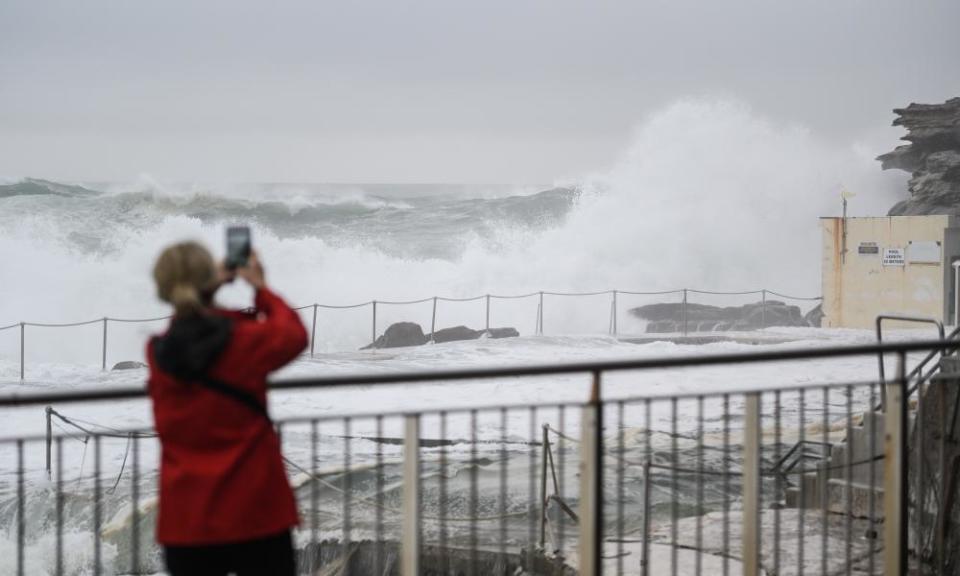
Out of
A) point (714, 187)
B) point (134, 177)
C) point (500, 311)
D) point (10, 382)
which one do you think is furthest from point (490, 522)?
point (134, 177)

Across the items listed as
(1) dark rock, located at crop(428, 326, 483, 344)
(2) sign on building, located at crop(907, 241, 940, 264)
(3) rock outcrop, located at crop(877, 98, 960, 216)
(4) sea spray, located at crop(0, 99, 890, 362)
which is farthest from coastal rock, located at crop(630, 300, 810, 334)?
(2) sign on building, located at crop(907, 241, 940, 264)

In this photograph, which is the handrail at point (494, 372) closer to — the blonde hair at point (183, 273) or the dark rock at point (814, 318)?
the blonde hair at point (183, 273)

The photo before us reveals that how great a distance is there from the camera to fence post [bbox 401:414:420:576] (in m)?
2.61

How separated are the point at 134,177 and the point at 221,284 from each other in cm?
5203

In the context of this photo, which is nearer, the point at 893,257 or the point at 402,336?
the point at 893,257

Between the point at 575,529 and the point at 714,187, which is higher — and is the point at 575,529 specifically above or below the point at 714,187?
below

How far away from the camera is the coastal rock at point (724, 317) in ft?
103

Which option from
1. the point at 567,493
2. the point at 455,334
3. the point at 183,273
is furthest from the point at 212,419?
the point at 455,334

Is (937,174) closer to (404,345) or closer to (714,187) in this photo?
(404,345)

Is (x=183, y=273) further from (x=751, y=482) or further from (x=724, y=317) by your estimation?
(x=724, y=317)

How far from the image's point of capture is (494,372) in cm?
252

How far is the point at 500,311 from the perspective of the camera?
4003cm

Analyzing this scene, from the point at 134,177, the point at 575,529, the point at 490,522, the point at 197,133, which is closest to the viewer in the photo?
the point at 575,529

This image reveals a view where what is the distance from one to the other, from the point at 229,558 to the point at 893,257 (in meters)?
19.6
